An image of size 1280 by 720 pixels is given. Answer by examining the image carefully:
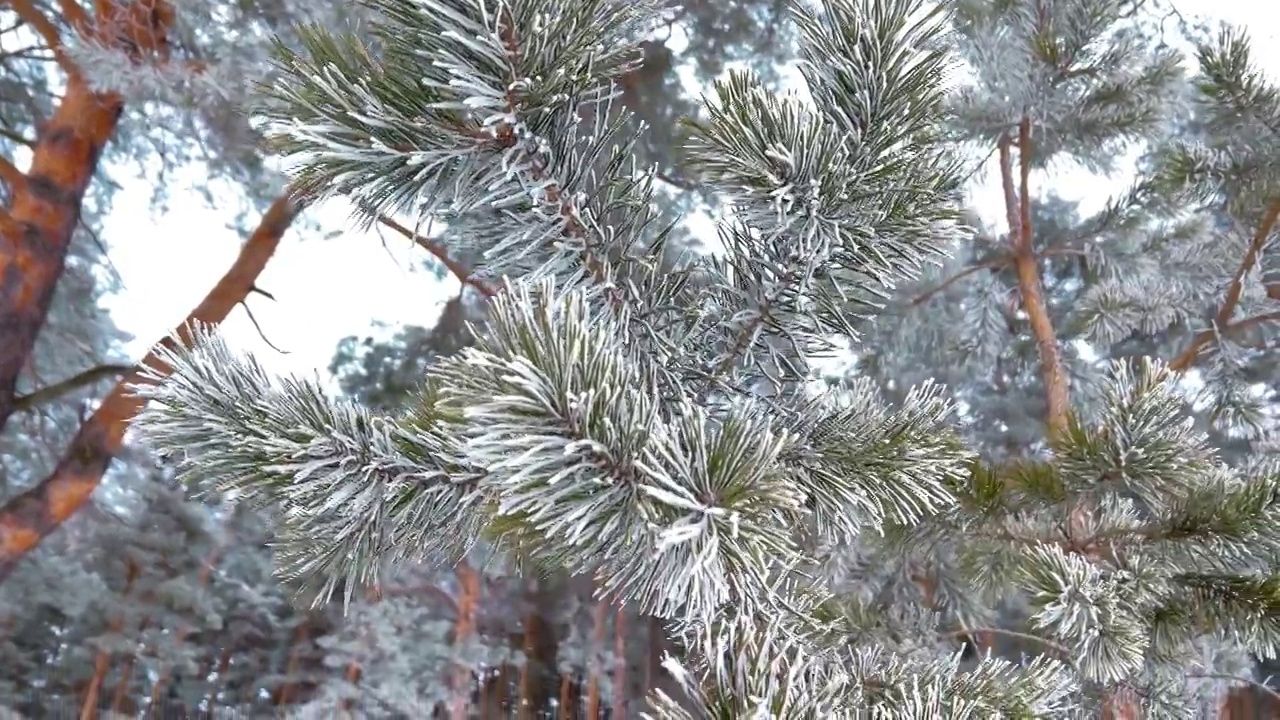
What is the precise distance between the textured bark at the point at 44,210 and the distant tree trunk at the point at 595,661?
3.91 feet

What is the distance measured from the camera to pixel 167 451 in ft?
0.88

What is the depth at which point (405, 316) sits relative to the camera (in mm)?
1804

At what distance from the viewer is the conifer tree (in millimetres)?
212

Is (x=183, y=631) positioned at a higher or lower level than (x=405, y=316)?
lower

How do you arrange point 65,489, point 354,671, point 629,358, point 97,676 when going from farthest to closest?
1. point 354,671
2. point 97,676
3. point 65,489
4. point 629,358

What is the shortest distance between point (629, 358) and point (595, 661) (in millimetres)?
1672

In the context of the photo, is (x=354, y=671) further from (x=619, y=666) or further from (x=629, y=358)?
(x=629, y=358)

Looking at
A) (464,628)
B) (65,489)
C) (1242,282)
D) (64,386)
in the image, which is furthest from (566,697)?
(1242,282)

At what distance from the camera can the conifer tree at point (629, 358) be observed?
21 cm

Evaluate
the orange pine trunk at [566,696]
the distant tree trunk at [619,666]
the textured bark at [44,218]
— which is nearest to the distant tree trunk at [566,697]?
the orange pine trunk at [566,696]

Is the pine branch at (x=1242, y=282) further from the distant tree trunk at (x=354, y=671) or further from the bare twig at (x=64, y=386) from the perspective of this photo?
the bare twig at (x=64, y=386)

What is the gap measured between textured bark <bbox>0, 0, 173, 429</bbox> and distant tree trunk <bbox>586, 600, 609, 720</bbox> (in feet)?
3.91

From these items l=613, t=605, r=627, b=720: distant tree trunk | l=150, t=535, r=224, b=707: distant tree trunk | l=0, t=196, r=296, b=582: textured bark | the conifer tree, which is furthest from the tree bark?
l=150, t=535, r=224, b=707: distant tree trunk

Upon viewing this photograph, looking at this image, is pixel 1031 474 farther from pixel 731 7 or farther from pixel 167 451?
pixel 731 7
